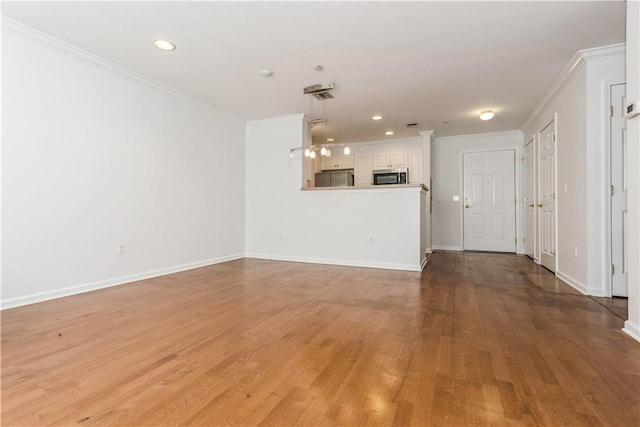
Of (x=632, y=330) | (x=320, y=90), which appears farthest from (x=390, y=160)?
(x=632, y=330)

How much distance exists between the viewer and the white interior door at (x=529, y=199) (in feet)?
17.1

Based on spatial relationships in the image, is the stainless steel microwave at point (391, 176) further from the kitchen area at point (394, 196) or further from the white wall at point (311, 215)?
the white wall at point (311, 215)

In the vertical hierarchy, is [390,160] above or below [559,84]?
below

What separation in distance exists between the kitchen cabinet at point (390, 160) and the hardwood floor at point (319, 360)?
403 cm

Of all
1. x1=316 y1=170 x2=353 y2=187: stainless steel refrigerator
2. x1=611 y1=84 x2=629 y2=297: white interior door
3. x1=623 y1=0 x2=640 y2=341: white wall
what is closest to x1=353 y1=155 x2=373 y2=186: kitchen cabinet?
x1=316 y1=170 x2=353 y2=187: stainless steel refrigerator

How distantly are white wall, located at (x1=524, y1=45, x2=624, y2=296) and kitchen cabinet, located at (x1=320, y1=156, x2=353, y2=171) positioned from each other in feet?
13.9

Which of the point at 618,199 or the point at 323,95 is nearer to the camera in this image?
the point at 618,199

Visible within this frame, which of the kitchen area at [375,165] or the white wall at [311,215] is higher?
the kitchen area at [375,165]

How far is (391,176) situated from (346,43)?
395 centimetres

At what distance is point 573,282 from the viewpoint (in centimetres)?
331

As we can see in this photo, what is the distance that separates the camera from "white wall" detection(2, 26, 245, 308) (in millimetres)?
2623

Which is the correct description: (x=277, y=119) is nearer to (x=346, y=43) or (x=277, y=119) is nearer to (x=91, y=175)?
(x=346, y=43)

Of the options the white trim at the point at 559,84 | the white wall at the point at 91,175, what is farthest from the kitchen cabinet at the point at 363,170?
the white wall at the point at 91,175

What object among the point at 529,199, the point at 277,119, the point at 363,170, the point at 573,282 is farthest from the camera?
the point at 363,170
